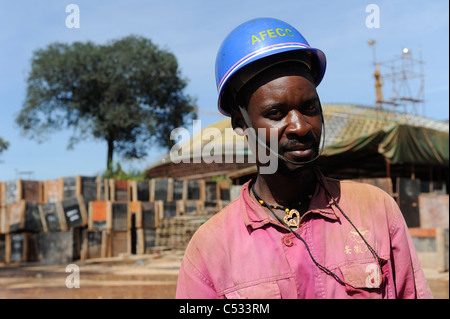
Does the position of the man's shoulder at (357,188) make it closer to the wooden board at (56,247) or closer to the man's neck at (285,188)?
the man's neck at (285,188)

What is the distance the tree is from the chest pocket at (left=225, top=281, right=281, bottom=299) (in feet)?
103

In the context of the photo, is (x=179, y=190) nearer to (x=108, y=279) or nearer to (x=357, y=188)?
(x=108, y=279)

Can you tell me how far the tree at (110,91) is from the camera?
32.6m

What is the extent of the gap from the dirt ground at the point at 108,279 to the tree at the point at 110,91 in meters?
18.1

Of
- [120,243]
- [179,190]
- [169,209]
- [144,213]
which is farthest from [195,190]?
[120,243]

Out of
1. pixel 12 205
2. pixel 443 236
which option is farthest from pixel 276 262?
pixel 12 205

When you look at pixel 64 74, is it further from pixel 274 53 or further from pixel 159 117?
pixel 274 53

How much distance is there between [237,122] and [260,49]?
0.35 meters

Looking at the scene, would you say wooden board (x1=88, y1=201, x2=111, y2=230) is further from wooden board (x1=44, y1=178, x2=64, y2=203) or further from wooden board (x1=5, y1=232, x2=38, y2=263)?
wooden board (x1=5, y1=232, x2=38, y2=263)

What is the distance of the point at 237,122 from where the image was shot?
1983 millimetres

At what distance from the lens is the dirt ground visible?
9.45 meters

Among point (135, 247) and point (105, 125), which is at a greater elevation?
point (105, 125)
